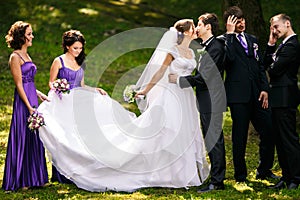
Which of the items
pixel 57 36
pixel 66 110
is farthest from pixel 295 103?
pixel 57 36

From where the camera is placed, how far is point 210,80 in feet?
22.1

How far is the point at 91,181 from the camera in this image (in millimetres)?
6891

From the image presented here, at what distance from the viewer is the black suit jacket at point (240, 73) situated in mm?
6922

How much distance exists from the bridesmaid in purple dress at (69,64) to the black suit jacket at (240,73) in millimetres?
1877

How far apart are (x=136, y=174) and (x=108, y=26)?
41.1ft

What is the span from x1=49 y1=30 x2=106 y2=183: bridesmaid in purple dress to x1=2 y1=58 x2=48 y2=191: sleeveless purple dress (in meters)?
0.39

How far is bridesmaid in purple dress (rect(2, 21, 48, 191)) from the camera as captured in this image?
6762 mm

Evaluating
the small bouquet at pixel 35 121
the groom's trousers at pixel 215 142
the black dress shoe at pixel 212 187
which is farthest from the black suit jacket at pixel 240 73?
the small bouquet at pixel 35 121

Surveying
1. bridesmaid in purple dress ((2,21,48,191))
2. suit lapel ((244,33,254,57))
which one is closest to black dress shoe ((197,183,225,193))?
suit lapel ((244,33,254,57))

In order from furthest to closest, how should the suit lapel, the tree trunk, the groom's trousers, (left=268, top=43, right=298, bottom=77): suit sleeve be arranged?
the tree trunk → the suit lapel → the groom's trousers → (left=268, top=43, right=298, bottom=77): suit sleeve

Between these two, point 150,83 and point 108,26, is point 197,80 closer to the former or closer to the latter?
point 150,83

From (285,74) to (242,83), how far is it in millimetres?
538

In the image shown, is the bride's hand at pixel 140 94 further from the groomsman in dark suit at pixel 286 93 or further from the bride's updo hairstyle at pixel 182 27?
the groomsman in dark suit at pixel 286 93

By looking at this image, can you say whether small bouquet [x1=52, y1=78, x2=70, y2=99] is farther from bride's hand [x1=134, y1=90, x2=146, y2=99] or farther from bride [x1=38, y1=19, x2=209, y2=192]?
bride's hand [x1=134, y1=90, x2=146, y2=99]
